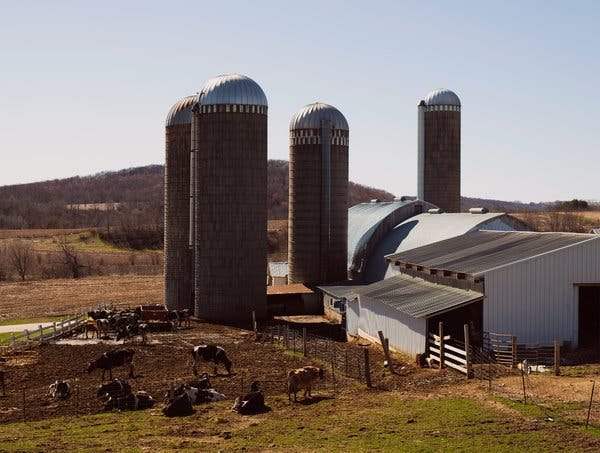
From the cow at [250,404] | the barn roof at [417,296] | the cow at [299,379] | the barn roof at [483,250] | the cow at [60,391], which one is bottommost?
the cow at [60,391]

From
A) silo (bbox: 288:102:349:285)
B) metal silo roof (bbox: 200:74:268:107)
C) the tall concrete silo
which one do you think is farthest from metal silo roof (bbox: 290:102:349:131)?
the tall concrete silo

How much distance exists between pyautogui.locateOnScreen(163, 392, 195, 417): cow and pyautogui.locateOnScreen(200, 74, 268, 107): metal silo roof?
2802 centimetres

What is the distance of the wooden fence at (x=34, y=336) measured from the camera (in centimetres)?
3750

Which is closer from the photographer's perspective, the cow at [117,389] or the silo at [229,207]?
the cow at [117,389]

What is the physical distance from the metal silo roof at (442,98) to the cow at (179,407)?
4666 centimetres

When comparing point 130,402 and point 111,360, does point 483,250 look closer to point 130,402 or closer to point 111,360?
point 111,360

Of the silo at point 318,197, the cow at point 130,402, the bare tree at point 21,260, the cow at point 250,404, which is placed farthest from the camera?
the bare tree at point 21,260

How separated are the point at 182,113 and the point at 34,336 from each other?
18805 millimetres

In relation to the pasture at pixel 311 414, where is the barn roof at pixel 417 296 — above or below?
above

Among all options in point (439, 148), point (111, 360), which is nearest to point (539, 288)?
point (111, 360)

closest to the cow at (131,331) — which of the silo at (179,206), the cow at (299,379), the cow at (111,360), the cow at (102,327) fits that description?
the cow at (102,327)

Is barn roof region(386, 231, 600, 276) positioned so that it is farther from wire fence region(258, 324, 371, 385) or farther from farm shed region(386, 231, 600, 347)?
wire fence region(258, 324, 371, 385)

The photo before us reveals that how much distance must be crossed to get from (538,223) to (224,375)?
101m

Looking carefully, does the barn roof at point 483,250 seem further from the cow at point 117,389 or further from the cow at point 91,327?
the cow at point 91,327
